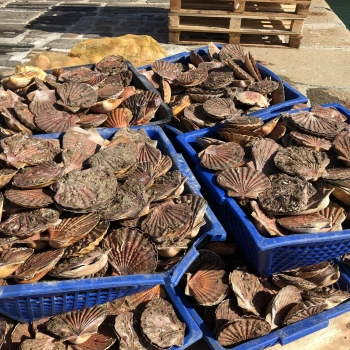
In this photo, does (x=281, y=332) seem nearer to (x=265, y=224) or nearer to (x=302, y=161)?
(x=265, y=224)

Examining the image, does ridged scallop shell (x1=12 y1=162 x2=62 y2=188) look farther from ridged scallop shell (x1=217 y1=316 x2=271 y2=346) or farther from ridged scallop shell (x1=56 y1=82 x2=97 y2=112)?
ridged scallop shell (x1=217 y1=316 x2=271 y2=346)

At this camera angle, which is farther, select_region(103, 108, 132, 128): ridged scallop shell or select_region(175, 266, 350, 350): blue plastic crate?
select_region(103, 108, 132, 128): ridged scallop shell

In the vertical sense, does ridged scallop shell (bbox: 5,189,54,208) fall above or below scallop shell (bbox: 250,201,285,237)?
above

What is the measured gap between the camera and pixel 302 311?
160 cm

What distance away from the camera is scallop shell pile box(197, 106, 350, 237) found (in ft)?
5.48

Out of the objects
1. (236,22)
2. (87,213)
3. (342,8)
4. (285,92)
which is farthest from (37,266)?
(342,8)

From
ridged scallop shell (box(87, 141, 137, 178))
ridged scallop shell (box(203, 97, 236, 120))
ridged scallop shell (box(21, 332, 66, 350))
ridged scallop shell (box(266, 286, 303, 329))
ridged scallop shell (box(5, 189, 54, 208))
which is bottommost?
ridged scallop shell (box(266, 286, 303, 329))

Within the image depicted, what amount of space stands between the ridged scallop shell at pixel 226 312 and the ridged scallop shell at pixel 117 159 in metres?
0.64

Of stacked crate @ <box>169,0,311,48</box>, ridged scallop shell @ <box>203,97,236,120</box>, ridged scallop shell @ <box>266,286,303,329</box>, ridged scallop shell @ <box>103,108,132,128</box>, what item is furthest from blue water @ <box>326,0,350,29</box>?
ridged scallop shell @ <box>266,286,303,329</box>

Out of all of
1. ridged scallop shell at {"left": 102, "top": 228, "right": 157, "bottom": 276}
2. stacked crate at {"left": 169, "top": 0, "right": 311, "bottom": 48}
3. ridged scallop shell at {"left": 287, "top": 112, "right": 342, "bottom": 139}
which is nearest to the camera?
ridged scallop shell at {"left": 102, "top": 228, "right": 157, "bottom": 276}

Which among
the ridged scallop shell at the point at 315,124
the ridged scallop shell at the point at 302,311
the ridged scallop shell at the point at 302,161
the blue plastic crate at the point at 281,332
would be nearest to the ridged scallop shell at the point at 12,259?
the blue plastic crate at the point at 281,332

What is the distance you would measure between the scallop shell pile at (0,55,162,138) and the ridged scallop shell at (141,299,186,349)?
97 centimetres

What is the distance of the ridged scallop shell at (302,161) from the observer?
180 centimetres

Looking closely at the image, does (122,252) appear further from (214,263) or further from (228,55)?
(228,55)
